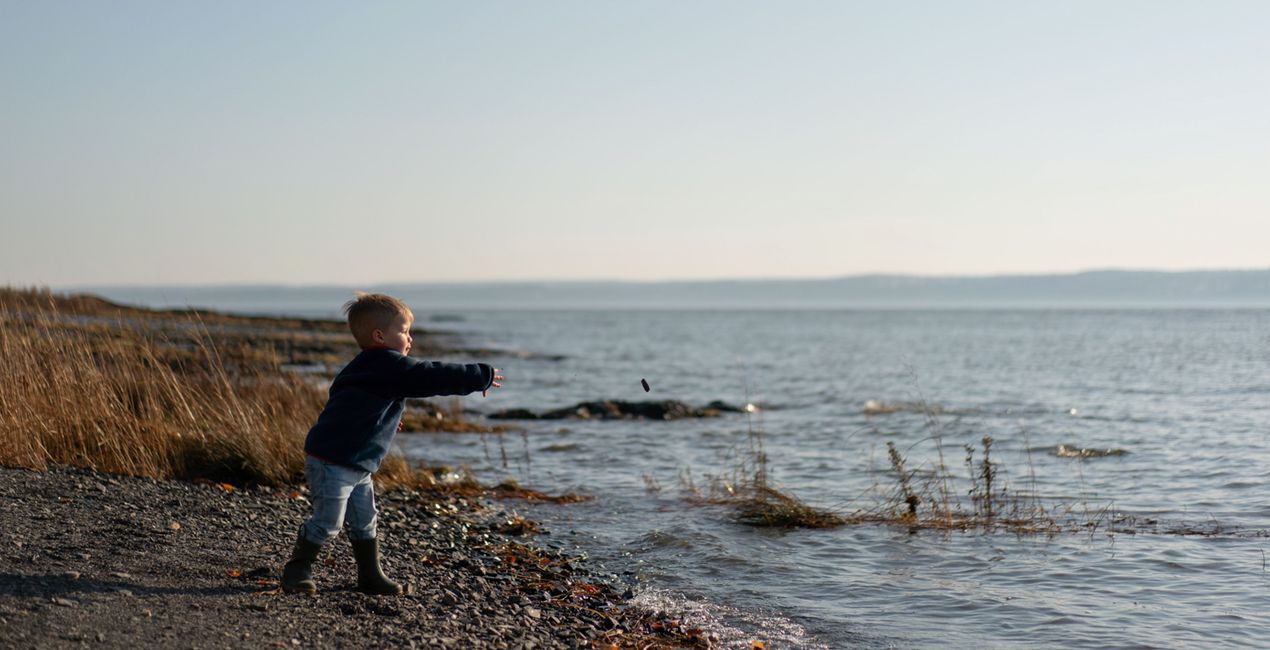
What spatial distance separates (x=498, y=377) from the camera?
20.2ft

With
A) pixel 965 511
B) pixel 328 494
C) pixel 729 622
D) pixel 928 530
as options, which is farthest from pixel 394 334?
pixel 965 511

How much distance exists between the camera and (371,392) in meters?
6.10

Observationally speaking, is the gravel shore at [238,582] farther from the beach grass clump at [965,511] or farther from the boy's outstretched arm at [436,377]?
the beach grass clump at [965,511]

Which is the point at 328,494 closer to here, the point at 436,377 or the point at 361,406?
the point at 361,406

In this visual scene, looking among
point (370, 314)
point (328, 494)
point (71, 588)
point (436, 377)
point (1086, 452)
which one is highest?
point (370, 314)

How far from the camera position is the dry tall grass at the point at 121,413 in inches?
360

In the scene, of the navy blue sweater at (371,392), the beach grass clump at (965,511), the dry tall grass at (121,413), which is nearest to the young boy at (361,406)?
the navy blue sweater at (371,392)

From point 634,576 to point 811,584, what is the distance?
1386 millimetres

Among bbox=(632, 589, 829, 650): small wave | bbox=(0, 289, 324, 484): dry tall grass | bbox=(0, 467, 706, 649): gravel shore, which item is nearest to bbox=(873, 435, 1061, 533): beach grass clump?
bbox=(632, 589, 829, 650): small wave

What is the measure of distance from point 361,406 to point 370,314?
20.7 inches

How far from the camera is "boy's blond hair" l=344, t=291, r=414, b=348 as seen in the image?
6.11m

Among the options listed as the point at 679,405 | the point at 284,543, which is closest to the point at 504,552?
the point at 284,543

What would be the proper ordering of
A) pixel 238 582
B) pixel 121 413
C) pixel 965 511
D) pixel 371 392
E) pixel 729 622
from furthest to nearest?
pixel 965 511, pixel 121 413, pixel 729 622, pixel 238 582, pixel 371 392

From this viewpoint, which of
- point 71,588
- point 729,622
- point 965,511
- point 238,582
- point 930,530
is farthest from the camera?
point 965,511
